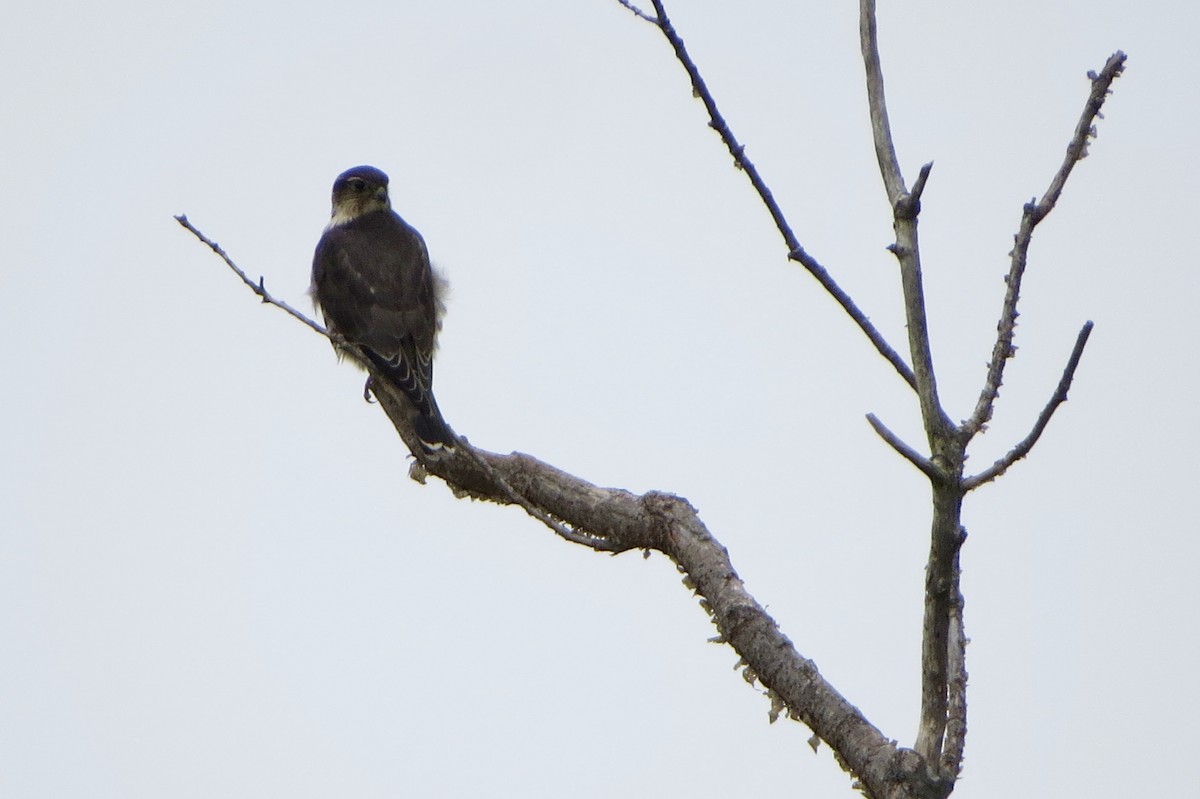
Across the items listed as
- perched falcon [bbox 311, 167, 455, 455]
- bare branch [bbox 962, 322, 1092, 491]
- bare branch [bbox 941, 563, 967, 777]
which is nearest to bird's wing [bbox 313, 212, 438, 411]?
perched falcon [bbox 311, 167, 455, 455]

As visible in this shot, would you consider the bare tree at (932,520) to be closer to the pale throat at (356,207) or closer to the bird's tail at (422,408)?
the bird's tail at (422,408)

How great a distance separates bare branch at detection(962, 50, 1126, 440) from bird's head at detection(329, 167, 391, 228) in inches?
223

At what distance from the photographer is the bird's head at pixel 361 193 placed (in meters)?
7.64

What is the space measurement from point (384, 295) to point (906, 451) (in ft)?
16.2

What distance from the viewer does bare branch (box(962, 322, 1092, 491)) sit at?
6.95ft

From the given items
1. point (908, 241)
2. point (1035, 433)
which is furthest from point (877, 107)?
→ point (1035, 433)

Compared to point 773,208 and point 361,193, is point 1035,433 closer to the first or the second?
point 773,208

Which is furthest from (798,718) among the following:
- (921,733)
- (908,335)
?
(908,335)

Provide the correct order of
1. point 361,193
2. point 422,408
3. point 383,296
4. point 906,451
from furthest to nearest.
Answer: point 361,193 < point 383,296 < point 422,408 < point 906,451

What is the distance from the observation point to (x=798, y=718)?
291 centimetres

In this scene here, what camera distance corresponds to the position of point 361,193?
7.67 m

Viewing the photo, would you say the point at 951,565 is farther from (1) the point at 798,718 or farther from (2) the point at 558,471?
(2) the point at 558,471

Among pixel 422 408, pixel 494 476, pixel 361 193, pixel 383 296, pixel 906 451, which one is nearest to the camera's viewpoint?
pixel 906 451

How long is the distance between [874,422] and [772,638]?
43.0 inches
